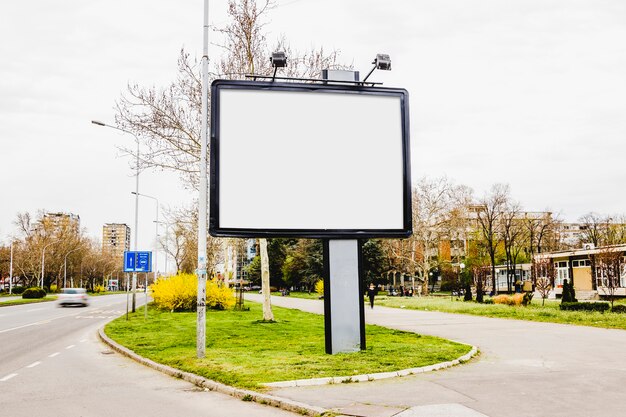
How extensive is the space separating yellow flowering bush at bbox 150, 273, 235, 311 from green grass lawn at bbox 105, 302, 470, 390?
36.6 ft

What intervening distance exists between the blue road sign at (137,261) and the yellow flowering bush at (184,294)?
4185mm

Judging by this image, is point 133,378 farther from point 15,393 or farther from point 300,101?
point 300,101

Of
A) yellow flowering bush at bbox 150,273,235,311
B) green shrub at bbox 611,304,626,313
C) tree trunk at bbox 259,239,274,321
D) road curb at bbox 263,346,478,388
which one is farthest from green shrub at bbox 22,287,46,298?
road curb at bbox 263,346,478,388

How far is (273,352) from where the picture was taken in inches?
513

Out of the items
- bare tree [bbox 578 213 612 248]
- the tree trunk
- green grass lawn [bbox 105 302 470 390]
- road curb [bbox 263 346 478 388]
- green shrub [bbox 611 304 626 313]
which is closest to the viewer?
road curb [bbox 263 346 478 388]

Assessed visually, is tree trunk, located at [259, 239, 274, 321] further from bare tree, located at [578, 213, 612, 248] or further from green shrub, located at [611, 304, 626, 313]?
bare tree, located at [578, 213, 612, 248]

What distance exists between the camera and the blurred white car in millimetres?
43844

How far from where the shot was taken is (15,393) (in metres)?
9.37

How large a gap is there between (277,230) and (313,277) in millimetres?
63876

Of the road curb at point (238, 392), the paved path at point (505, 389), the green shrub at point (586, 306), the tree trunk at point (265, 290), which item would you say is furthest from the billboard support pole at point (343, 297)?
the green shrub at point (586, 306)

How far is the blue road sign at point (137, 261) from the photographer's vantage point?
90.9 feet

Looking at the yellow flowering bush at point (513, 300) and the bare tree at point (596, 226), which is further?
the bare tree at point (596, 226)

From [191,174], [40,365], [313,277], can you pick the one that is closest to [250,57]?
[191,174]

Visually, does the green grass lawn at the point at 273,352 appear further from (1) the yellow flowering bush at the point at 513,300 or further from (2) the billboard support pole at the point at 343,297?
(1) the yellow flowering bush at the point at 513,300
